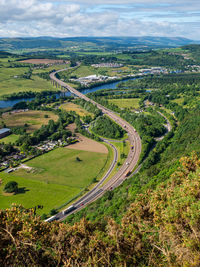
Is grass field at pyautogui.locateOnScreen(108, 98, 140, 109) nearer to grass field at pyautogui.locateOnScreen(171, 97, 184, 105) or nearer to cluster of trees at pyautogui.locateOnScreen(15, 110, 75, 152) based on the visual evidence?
grass field at pyautogui.locateOnScreen(171, 97, 184, 105)

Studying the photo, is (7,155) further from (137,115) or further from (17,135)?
(137,115)

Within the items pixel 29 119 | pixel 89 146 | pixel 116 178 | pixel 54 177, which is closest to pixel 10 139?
pixel 29 119

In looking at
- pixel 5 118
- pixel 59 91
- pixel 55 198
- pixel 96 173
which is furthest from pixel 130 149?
pixel 59 91

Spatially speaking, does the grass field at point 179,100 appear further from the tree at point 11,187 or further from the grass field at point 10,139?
the tree at point 11,187

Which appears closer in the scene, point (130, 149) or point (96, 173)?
point (96, 173)

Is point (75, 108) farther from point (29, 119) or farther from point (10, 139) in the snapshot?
point (10, 139)

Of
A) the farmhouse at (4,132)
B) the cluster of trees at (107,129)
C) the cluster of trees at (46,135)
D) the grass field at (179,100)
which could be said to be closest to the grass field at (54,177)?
the cluster of trees at (46,135)
